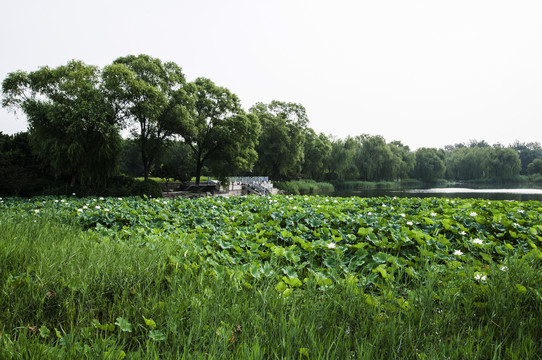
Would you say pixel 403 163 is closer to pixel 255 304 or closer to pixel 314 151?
pixel 314 151

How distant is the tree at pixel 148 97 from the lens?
17125mm

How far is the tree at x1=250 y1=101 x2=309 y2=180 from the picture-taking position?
3807cm

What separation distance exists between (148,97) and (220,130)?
6.64m

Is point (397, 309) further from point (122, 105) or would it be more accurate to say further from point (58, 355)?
point (122, 105)

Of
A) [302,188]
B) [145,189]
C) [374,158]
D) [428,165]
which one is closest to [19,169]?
[145,189]

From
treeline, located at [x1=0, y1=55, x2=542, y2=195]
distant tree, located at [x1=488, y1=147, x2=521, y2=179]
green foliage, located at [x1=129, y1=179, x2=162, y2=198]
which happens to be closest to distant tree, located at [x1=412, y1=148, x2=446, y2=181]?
distant tree, located at [x1=488, y1=147, x2=521, y2=179]

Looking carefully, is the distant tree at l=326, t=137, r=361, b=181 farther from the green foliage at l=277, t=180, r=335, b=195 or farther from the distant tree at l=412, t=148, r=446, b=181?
the distant tree at l=412, t=148, r=446, b=181

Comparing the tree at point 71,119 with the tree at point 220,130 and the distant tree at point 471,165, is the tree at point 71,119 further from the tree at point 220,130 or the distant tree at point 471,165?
the distant tree at point 471,165

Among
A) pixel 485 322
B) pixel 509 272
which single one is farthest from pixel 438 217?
pixel 485 322

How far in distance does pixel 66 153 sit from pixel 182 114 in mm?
7407

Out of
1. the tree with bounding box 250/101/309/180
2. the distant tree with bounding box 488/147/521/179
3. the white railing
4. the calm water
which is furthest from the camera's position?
the distant tree with bounding box 488/147/521/179

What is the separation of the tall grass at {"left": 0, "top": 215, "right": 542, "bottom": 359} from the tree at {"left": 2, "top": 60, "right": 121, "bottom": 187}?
1567 cm

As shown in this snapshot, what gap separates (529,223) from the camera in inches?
169

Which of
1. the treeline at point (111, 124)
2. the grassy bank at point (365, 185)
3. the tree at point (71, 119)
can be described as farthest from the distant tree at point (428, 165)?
the tree at point (71, 119)
